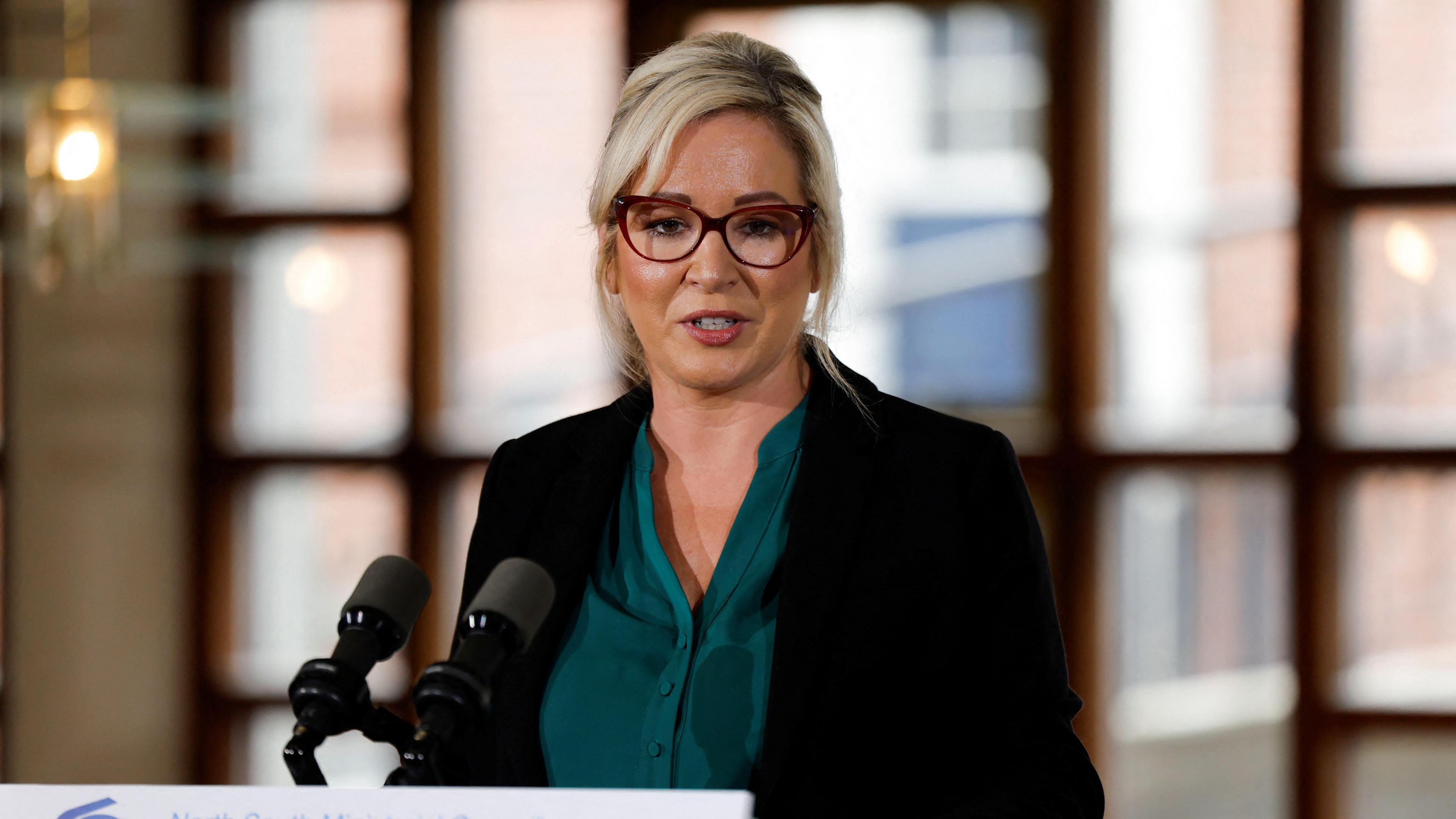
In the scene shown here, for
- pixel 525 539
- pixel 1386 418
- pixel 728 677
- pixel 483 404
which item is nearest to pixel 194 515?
pixel 483 404

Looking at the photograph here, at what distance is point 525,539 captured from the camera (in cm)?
144

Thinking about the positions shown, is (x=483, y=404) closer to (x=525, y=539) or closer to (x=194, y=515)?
(x=194, y=515)

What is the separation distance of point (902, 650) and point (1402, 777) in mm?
2719

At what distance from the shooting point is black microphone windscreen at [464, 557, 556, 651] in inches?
36.2

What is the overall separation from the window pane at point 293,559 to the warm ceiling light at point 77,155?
1.25 metres

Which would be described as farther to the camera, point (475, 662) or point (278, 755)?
point (278, 755)

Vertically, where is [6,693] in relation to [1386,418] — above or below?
below

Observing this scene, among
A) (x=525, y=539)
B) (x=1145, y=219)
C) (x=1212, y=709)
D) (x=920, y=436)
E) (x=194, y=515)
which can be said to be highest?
(x=1145, y=219)

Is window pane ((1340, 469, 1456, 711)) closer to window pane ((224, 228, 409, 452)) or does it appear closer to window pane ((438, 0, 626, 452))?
window pane ((438, 0, 626, 452))

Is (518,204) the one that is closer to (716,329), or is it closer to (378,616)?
(716,329)

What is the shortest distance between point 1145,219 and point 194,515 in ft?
9.38

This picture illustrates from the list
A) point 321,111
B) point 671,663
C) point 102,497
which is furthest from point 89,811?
point 321,111

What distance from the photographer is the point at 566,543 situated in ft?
4.52

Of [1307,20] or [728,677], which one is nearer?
[728,677]
